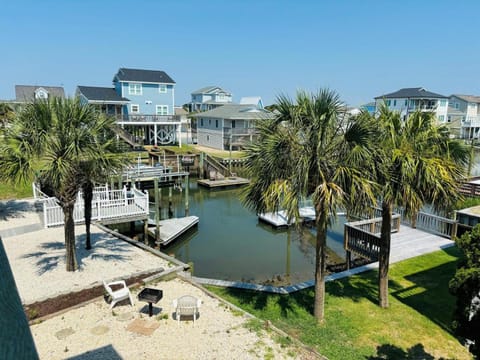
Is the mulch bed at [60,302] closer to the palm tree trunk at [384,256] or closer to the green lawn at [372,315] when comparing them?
the green lawn at [372,315]

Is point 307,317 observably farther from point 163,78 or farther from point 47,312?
point 163,78

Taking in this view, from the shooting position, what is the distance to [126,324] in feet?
25.8

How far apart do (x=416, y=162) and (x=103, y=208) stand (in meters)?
12.7

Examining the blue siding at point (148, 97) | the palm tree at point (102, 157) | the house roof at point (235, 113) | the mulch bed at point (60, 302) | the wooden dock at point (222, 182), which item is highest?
the blue siding at point (148, 97)

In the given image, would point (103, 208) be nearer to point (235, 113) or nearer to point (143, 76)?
point (235, 113)

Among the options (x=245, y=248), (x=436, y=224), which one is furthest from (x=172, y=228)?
(x=436, y=224)

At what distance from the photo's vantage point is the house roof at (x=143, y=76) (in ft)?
142

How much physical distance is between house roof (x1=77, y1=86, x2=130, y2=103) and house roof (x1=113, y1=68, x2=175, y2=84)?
2.04 meters

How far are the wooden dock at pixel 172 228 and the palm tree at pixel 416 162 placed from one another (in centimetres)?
1086

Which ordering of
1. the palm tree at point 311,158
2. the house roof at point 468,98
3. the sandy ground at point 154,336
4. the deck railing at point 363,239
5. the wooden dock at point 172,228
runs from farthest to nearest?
1. the house roof at point 468,98
2. the wooden dock at point 172,228
3. the deck railing at point 363,239
4. the palm tree at point 311,158
5. the sandy ground at point 154,336

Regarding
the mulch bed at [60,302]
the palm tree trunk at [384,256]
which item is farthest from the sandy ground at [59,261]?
the palm tree trunk at [384,256]

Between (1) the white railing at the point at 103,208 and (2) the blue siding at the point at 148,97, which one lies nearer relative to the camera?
(1) the white railing at the point at 103,208

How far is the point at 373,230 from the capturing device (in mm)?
14320

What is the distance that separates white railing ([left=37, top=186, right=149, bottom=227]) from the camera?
48.1ft
